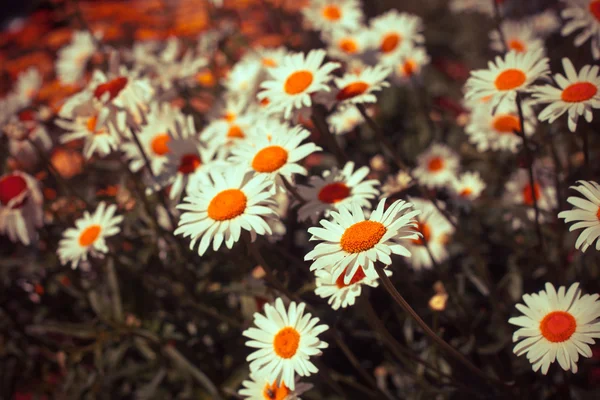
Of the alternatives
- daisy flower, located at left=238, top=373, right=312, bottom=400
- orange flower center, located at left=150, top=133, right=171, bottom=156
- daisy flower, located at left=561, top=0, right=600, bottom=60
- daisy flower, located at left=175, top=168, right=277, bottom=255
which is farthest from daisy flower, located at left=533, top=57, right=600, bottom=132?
orange flower center, located at left=150, top=133, right=171, bottom=156

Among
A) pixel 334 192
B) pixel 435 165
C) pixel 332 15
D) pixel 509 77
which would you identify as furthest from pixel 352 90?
pixel 332 15

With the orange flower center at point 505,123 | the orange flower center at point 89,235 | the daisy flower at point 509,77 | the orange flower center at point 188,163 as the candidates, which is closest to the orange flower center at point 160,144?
the orange flower center at point 188,163

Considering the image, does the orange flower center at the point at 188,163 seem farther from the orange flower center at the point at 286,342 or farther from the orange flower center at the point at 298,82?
the orange flower center at the point at 286,342

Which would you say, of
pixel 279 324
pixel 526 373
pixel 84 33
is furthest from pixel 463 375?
pixel 84 33

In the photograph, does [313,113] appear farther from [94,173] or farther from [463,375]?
[94,173]

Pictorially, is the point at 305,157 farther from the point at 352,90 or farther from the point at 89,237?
the point at 89,237
